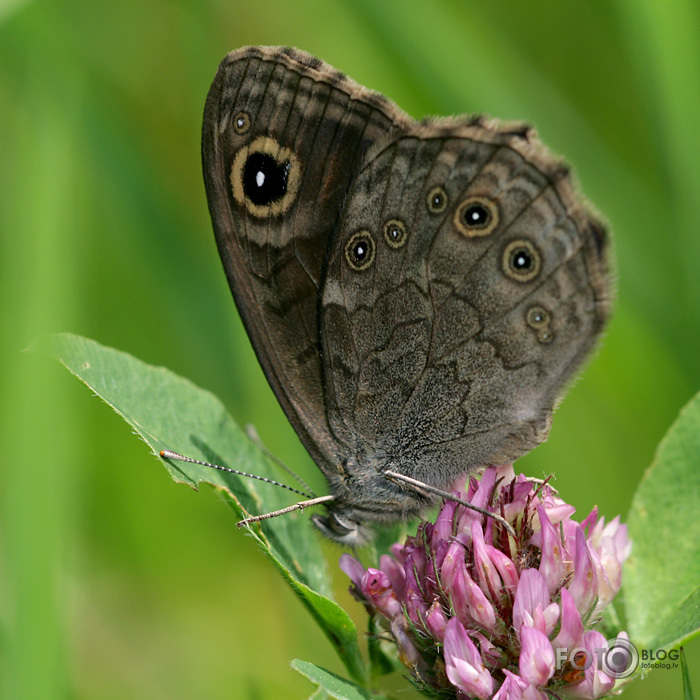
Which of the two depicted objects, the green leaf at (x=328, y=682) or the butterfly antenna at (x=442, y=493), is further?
the butterfly antenna at (x=442, y=493)

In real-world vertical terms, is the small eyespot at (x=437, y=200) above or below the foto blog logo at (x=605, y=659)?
above

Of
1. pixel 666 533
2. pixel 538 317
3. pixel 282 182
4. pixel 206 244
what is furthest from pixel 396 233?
pixel 206 244

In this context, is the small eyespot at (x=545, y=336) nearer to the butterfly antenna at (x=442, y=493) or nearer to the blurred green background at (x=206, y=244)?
the butterfly antenna at (x=442, y=493)

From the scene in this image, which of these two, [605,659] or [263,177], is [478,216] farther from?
[605,659]

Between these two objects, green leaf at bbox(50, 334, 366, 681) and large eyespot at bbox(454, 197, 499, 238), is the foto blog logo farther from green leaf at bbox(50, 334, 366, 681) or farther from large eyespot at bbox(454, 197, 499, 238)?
large eyespot at bbox(454, 197, 499, 238)

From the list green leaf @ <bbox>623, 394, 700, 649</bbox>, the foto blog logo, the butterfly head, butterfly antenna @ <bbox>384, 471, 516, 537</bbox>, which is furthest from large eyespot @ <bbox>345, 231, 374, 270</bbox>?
the foto blog logo

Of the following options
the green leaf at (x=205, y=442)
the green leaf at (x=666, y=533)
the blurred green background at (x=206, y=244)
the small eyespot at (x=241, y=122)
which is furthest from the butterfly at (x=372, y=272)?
the blurred green background at (x=206, y=244)

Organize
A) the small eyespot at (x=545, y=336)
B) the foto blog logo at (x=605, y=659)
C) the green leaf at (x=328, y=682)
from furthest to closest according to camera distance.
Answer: the small eyespot at (x=545, y=336)
the foto blog logo at (x=605, y=659)
the green leaf at (x=328, y=682)

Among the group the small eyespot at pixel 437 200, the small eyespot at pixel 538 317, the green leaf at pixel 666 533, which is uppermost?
the small eyespot at pixel 437 200
